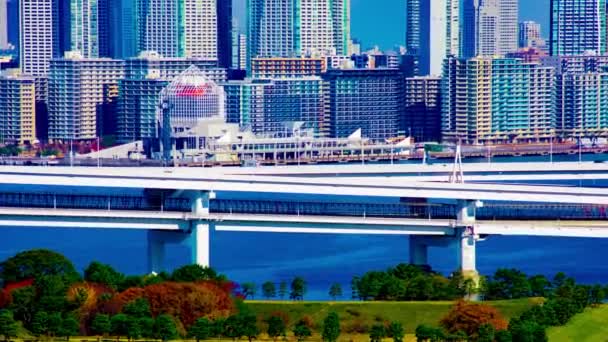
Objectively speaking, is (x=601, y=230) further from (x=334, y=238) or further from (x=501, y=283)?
(x=334, y=238)

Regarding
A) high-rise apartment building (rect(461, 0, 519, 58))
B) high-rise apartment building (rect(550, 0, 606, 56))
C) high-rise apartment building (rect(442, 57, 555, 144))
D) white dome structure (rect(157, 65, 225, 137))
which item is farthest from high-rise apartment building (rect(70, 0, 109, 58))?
white dome structure (rect(157, 65, 225, 137))

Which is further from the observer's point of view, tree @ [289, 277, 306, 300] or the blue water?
the blue water

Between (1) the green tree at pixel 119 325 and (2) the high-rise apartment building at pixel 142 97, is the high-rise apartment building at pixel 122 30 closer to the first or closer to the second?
(2) the high-rise apartment building at pixel 142 97

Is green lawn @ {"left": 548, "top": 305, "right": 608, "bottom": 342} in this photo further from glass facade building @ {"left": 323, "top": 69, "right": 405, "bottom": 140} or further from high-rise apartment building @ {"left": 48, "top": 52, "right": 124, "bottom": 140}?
high-rise apartment building @ {"left": 48, "top": 52, "right": 124, "bottom": 140}

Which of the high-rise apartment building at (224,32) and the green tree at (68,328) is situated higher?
the high-rise apartment building at (224,32)

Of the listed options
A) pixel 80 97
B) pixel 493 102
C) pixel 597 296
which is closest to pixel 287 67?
pixel 80 97

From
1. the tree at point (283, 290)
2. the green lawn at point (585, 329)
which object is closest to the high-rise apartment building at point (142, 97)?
the tree at point (283, 290)

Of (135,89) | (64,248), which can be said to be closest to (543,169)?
(64,248)
